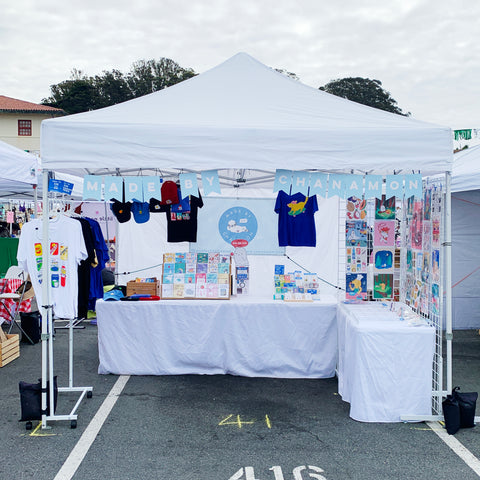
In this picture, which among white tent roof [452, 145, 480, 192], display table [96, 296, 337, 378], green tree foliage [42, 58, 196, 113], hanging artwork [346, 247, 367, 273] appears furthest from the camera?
green tree foliage [42, 58, 196, 113]

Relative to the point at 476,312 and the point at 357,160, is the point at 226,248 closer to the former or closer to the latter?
the point at 357,160

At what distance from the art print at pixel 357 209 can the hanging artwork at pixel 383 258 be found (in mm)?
384

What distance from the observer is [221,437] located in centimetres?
376

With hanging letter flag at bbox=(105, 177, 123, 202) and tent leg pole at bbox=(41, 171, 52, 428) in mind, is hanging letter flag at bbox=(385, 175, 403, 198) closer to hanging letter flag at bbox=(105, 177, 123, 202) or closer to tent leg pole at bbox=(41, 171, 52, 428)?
hanging letter flag at bbox=(105, 177, 123, 202)

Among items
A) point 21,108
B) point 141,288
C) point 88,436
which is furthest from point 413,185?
point 21,108

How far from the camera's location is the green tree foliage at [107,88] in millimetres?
46188

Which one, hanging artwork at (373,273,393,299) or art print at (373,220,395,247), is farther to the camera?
hanging artwork at (373,273,393,299)

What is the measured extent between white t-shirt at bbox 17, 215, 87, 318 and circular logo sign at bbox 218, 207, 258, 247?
106 inches

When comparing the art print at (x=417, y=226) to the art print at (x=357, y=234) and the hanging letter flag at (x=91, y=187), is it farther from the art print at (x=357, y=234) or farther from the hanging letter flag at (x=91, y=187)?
the hanging letter flag at (x=91, y=187)

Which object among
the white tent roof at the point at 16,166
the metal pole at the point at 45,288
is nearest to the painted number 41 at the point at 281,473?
the metal pole at the point at 45,288

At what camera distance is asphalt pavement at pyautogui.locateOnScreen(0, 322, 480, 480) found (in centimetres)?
325

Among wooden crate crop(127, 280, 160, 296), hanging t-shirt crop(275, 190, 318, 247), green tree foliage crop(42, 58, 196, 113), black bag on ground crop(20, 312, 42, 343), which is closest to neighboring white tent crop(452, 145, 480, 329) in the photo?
hanging t-shirt crop(275, 190, 318, 247)

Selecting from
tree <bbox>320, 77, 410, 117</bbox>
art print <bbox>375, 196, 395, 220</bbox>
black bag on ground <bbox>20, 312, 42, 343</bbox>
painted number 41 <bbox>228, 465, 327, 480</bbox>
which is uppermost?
tree <bbox>320, 77, 410, 117</bbox>

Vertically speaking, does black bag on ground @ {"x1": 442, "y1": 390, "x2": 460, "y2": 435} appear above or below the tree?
below
